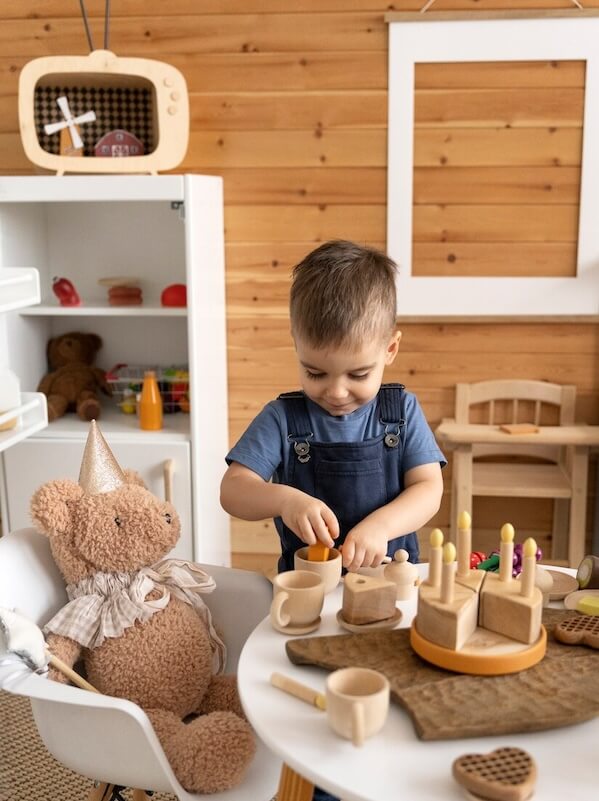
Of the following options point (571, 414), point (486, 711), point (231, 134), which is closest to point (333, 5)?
point (231, 134)

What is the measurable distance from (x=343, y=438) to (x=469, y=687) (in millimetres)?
592

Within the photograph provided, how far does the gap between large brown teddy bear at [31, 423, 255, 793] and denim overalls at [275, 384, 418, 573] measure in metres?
0.23

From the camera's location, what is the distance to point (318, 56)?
91.4 inches

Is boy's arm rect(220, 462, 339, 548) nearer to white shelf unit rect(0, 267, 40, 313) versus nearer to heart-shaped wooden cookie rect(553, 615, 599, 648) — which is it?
heart-shaped wooden cookie rect(553, 615, 599, 648)

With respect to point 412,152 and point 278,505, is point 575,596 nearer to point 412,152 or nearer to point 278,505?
point 278,505

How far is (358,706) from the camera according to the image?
2.54 ft

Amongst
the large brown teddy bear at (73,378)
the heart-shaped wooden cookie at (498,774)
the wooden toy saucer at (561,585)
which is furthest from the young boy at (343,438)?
the large brown teddy bear at (73,378)

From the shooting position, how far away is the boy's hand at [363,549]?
1.12m

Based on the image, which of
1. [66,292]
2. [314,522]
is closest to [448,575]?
[314,522]

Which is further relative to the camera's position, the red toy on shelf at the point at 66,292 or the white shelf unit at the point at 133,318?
the red toy on shelf at the point at 66,292

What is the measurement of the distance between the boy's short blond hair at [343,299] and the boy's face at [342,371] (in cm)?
1

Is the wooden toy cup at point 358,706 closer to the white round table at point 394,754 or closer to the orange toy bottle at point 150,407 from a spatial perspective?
the white round table at point 394,754

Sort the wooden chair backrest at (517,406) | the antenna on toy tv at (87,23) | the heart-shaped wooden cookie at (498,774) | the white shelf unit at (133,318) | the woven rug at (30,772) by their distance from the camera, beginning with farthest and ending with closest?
the wooden chair backrest at (517,406) < the antenna on toy tv at (87,23) < the white shelf unit at (133,318) < the woven rug at (30,772) < the heart-shaped wooden cookie at (498,774)

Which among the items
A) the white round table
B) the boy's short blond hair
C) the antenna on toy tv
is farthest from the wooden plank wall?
the white round table
